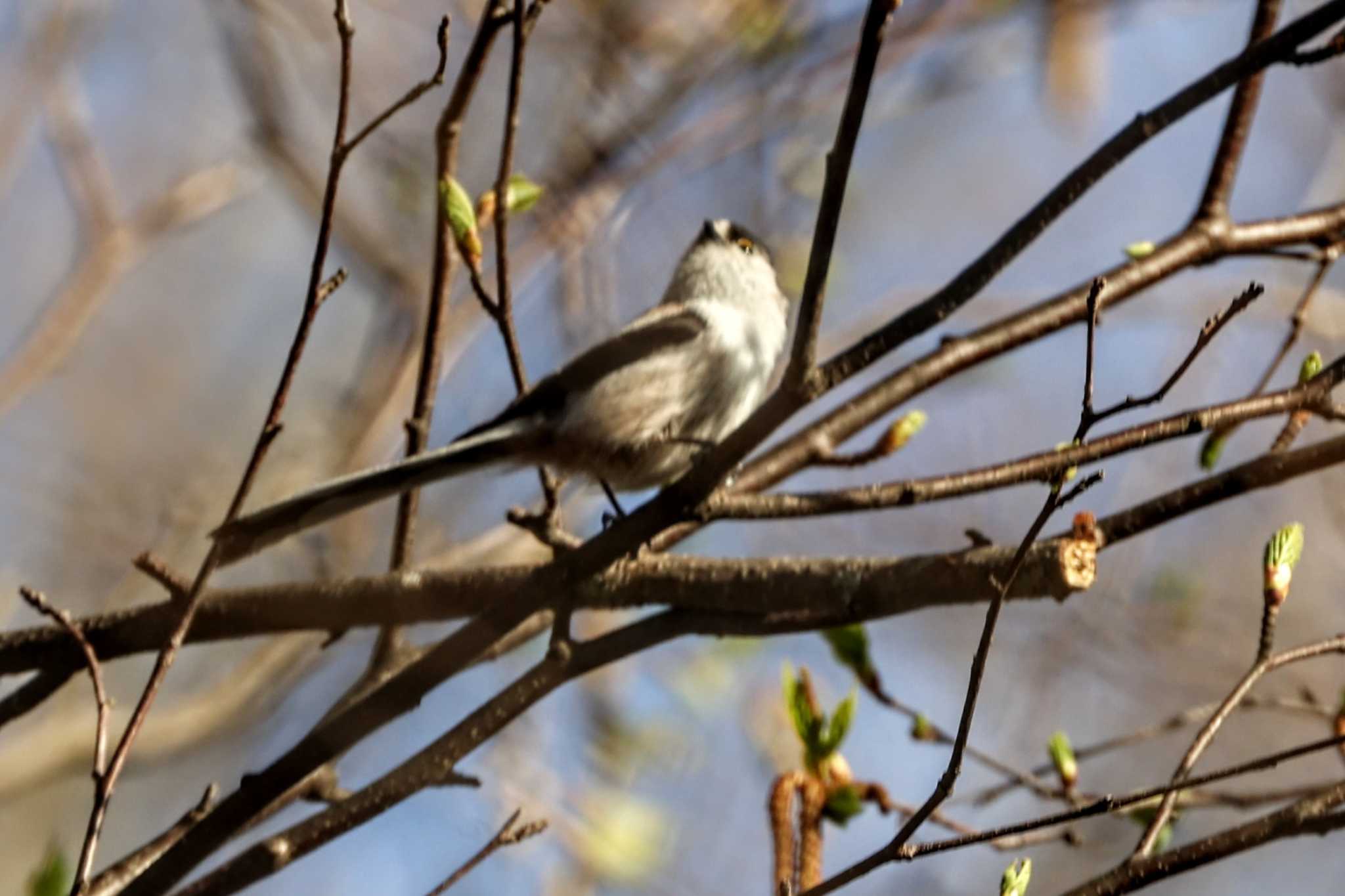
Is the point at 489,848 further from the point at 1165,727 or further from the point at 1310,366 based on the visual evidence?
the point at 1310,366

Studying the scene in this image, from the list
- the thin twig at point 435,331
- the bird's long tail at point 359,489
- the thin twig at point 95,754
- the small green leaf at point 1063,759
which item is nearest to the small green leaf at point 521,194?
the thin twig at point 435,331

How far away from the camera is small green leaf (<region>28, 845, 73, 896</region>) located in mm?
2330

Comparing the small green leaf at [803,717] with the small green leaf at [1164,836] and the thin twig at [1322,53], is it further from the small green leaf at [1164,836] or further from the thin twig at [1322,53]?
the thin twig at [1322,53]

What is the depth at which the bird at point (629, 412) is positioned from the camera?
269cm

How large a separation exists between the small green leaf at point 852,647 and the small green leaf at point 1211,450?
74 cm

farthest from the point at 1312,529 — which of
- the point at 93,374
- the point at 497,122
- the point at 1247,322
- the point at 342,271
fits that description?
the point at 93,374

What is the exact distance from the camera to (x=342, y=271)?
214 centimetres

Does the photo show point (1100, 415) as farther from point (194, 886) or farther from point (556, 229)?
point (556, 229)

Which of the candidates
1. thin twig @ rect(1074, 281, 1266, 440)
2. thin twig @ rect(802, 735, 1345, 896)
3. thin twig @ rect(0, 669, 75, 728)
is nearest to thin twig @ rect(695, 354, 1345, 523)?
thin twig @ rect(1074, 281, 1266, 440)

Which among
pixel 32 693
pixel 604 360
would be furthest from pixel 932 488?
pixel 32 693

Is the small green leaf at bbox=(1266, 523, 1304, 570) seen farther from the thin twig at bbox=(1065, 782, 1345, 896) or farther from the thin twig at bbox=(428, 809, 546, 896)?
the thin twig at bbox=(428, 809, 546, 896)

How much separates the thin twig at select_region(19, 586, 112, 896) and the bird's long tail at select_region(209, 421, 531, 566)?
0.82 ft

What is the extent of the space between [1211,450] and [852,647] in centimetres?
79

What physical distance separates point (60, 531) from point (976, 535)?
3.95m
